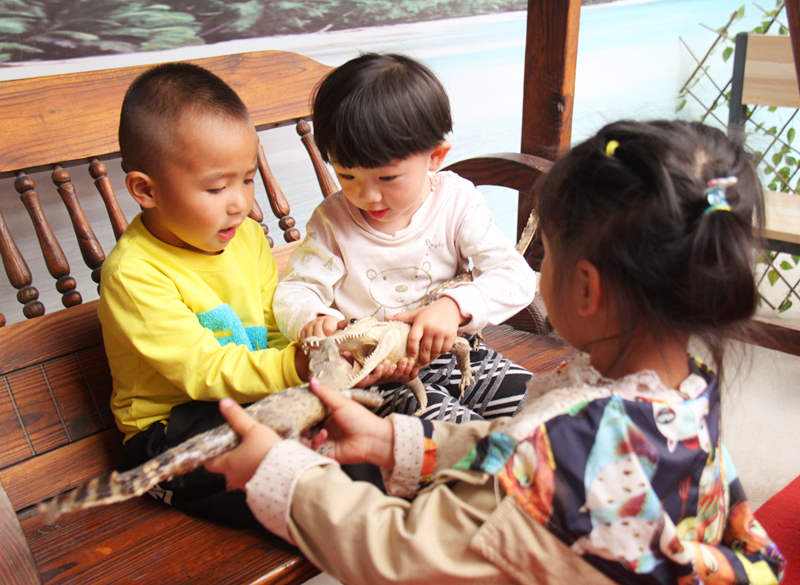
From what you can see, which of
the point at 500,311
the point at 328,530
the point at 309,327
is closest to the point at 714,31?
the point at 500,311

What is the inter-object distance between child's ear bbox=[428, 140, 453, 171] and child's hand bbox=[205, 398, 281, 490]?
0.60 metres

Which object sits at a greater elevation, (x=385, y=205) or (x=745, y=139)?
(x=745, y=139)

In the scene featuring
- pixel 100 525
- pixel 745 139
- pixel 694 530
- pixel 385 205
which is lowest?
pixel 100 525

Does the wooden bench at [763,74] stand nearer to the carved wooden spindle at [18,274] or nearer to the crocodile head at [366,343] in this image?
the crocodile head at [366,343]

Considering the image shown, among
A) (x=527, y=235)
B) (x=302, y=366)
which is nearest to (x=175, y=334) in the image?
(x=302, y=366)

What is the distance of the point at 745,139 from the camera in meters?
0.79

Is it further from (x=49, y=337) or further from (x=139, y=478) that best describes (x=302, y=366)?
(x=49, y=337)

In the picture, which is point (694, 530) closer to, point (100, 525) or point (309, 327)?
point (309, 327)

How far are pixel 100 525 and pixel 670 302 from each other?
0.91m

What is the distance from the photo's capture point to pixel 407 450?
82 cm

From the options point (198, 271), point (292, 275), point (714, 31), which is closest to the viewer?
point (198, 271)

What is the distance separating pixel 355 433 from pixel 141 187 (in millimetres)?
544

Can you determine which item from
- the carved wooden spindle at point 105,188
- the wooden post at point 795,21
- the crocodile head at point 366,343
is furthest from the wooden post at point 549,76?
the carved wooden spindle at point 105,188

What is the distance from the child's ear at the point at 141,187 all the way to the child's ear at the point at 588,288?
69 centimetres
